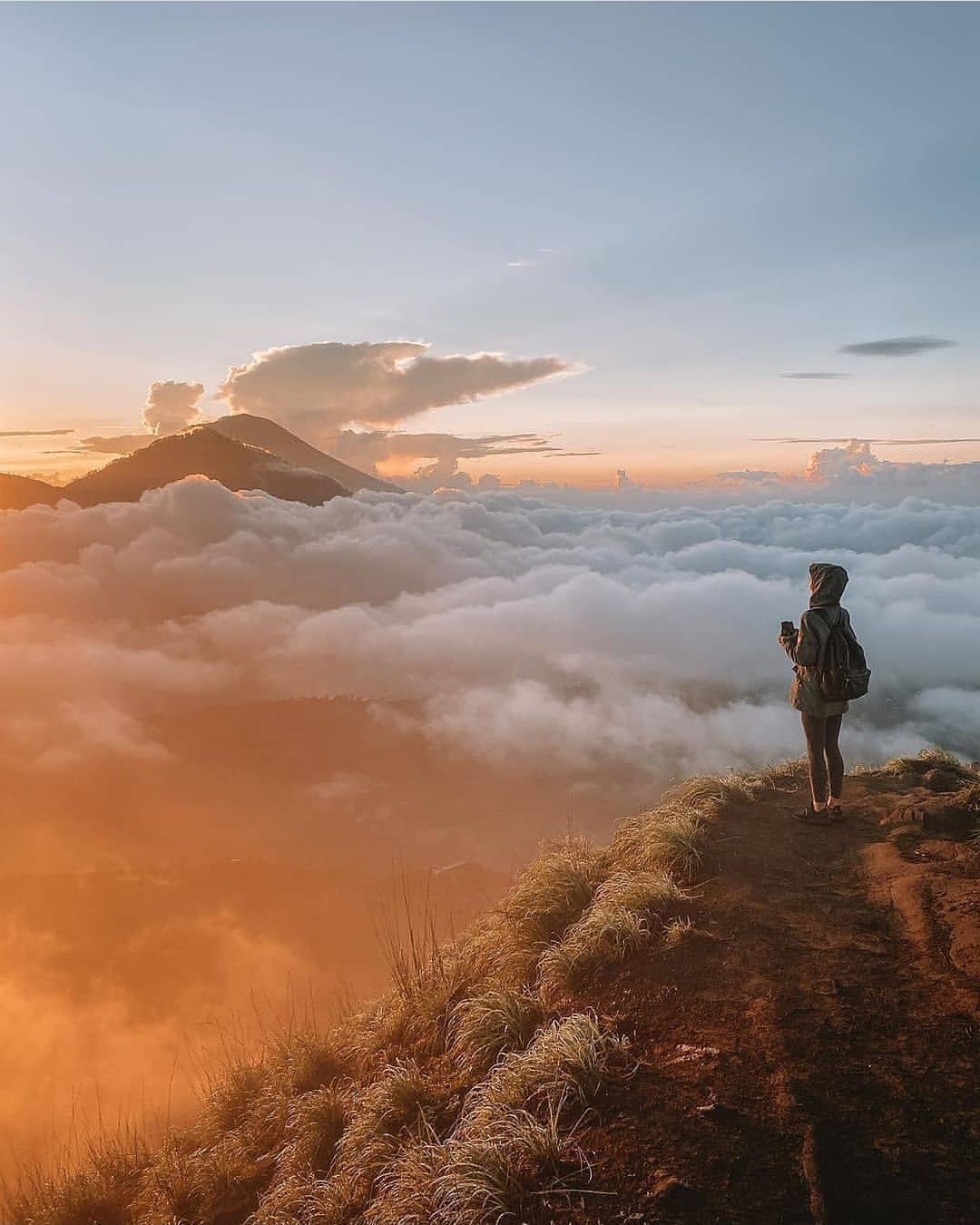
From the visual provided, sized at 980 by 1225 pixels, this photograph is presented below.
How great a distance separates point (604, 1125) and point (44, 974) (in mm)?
190058

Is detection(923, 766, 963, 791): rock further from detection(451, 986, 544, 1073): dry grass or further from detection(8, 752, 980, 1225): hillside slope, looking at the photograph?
detection(451, 986, 544, 1073): dry grass

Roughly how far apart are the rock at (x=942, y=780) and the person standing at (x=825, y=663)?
213 cm

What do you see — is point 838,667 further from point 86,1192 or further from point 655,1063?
point 86,1192

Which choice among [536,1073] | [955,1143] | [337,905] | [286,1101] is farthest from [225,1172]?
[337,905]

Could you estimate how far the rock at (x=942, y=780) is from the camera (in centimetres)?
914

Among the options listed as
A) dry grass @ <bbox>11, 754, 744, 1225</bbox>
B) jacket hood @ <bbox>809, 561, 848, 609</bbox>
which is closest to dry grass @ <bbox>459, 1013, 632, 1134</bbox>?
dry grass @ <bbox>11, 754, 744, 1225</bbox>

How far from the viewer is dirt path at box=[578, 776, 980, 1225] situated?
11.6 feet

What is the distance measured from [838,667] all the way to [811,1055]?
13.9ft

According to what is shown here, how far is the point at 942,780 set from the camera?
9.23 meters

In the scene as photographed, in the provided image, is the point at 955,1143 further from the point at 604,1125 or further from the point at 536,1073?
the point at 536,1073

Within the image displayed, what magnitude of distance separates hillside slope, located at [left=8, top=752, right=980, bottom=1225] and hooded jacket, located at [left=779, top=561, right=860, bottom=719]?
1.51 m

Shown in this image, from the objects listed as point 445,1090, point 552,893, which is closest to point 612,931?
point 552,893

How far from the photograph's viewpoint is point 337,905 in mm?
169750

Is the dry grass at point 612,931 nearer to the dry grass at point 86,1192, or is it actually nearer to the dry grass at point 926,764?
the dry grass at point 86,1192
